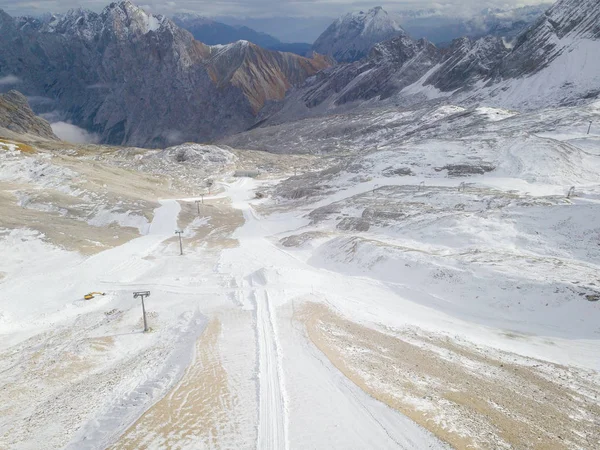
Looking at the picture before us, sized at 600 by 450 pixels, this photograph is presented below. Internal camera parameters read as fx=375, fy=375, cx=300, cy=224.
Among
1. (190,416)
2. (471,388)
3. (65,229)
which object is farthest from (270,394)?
(65,229)

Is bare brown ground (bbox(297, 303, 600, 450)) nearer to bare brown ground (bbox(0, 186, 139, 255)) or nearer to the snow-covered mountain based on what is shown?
bare brown ground (bbox(0, 186, 139, 255))

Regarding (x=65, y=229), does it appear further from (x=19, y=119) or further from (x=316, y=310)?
(x=19, y=119)

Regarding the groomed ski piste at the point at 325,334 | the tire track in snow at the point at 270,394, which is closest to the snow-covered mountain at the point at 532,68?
the groomed ski piste at the point at 325,334

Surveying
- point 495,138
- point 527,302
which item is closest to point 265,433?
point 527,302

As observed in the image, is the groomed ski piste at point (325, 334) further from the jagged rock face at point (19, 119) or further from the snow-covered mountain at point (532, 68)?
the jagged rock face at point (19, 119)

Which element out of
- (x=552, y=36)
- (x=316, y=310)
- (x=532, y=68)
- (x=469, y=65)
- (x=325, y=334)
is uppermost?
(x=552, y=36)
